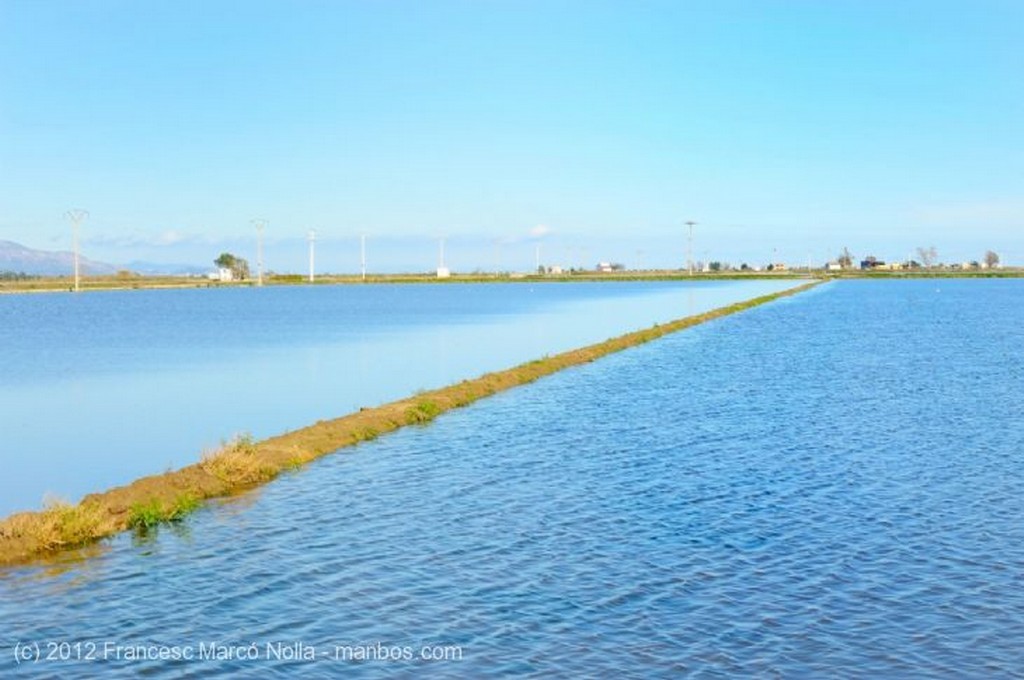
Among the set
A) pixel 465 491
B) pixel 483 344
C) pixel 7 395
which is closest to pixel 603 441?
pixel 465 491

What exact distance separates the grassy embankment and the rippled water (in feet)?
2.02

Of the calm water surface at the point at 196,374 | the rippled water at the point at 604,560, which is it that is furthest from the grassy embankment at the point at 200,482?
the calm water surface at the point at 196,374

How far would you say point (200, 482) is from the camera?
20656 millimetres

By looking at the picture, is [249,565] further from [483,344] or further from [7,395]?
[483,344]

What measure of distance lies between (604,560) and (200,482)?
9.06m

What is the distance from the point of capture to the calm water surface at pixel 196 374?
81.0 ft

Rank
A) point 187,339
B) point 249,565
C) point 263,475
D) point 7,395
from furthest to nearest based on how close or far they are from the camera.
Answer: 1. point 187,339
2. point 7,395
3. point 263,475
4. point 249,565

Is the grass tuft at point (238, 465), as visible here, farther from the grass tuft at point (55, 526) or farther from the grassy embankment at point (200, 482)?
the grass tuft at point (55, 526)

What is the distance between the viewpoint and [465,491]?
2061cm

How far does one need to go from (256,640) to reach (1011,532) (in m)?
11.7

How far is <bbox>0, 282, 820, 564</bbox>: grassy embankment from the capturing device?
1620cm

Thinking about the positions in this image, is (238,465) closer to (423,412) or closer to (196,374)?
(423,412)

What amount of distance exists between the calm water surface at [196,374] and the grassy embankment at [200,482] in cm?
150

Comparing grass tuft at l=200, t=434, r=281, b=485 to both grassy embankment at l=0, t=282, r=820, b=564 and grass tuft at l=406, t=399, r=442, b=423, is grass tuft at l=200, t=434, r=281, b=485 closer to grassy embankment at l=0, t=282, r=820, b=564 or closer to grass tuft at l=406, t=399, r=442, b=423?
grassy embankment at l=0, t=282, r=820, b=564
